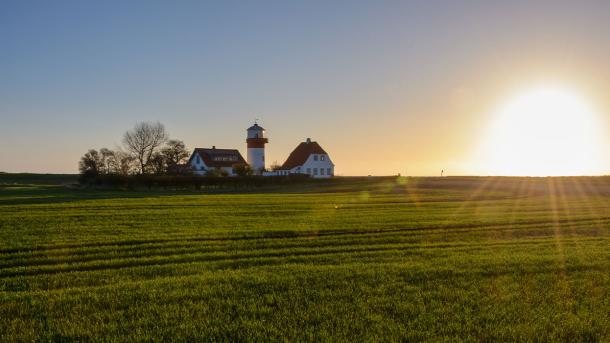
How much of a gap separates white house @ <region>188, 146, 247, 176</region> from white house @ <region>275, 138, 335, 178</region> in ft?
30.1

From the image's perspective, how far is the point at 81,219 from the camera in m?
22.8

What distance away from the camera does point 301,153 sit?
90000 mm

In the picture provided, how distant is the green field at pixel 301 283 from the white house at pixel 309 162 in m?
67.5

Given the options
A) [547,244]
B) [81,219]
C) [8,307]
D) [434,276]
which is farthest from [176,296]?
[81,219]

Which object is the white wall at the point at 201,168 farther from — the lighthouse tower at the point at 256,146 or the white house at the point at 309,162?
the white house at the point at 309,162

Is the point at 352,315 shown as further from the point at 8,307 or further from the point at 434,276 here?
the point at 8,307

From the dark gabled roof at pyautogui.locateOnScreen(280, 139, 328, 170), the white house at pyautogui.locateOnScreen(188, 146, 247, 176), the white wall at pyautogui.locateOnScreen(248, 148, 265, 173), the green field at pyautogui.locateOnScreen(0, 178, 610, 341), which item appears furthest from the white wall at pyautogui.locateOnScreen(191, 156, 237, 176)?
the green field at pyautogui.locateOnScreen(0, 178, 610, 341)

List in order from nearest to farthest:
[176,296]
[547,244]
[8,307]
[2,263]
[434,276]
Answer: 1. [8,307]
2. [176,296]
3. [434,276]
4. [2,263]
5. [547,244]

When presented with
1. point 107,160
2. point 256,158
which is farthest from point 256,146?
point 107,160

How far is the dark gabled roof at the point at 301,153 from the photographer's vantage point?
8847 cm

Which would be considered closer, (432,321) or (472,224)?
(432,321)

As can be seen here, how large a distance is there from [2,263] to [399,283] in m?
10.7

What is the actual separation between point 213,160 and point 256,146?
394 inches

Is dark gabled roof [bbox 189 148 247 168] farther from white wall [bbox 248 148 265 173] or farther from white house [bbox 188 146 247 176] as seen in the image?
white wall [bbox 248 148 265 173]
